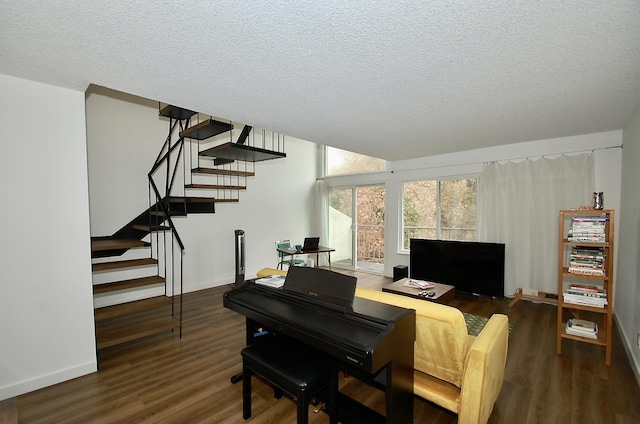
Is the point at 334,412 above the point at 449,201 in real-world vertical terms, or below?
below

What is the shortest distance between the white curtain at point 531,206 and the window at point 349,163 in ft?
7.15

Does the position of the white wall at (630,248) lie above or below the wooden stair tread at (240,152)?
below

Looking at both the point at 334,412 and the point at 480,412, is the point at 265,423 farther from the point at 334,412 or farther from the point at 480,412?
the point at 480,412

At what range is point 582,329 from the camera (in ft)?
8.73

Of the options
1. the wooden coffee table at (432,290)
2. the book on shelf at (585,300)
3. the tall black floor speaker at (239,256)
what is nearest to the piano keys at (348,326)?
the wooden coffee table at (432,290)

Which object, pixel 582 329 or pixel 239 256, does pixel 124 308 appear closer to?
pixel 239 256

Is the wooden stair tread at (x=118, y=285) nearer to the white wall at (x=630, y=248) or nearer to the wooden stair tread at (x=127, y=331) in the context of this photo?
the wooden stair tread at (x=127, y=331)

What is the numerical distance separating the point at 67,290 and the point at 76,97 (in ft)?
5.29

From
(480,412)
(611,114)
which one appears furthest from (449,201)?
(480,412)

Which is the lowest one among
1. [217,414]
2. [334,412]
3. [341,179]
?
[217,414]

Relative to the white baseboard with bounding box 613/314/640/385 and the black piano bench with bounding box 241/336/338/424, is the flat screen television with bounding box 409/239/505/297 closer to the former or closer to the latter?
the white baseboard with bounding box 613/314/640/385

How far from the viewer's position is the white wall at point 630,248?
2.49 metres

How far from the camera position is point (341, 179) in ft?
21.5

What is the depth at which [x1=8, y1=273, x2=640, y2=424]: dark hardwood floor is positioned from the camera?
195cm
